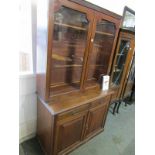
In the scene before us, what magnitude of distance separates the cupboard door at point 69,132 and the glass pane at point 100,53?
0.53 metres

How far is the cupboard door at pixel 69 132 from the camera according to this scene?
145 cm

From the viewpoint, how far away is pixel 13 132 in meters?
0.80

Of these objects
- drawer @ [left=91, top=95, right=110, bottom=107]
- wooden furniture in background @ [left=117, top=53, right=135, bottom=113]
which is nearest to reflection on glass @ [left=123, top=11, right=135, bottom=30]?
wooden furniture in background @ [left=117, top=53, right=135, bottom=113]

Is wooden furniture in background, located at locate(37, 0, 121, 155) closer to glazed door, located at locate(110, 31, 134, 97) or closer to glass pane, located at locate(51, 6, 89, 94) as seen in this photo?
glass pane, located at locate(51, 6, 89, 94)

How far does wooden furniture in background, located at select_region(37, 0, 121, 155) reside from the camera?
1.26m

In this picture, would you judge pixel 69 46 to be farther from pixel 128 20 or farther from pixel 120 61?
pixel 128 20

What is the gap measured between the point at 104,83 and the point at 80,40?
774 mm

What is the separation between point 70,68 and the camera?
1775 mm

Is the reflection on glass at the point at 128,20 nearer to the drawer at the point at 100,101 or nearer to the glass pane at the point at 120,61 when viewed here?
the glass pane at the point at 120,61

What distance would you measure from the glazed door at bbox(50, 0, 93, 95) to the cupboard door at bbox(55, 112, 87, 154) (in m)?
0.36

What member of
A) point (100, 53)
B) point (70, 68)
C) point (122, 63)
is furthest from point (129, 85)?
point (70, 68)

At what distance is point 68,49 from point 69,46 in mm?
42

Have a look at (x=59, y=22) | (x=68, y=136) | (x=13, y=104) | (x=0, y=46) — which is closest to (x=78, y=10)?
(x=59, y=22)

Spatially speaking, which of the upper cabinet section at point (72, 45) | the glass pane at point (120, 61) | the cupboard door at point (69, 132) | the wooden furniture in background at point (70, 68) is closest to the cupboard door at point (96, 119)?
the wooden furniture in background at point (70, 68)
